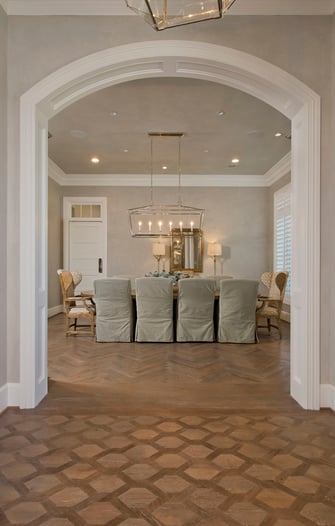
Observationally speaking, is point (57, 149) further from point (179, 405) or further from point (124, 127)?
point (179, 405)

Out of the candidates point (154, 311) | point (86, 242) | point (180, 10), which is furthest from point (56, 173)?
point (180, 10)

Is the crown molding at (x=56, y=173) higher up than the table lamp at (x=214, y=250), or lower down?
higher up

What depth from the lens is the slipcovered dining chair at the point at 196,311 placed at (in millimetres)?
4883

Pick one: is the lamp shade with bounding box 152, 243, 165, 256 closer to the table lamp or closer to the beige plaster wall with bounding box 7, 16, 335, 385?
the table lamp

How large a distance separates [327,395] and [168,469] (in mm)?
1457

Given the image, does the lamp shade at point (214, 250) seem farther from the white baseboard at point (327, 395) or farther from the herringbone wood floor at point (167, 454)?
the white baseboard at point (327, 395)

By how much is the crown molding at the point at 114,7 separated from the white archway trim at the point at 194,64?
319 mm

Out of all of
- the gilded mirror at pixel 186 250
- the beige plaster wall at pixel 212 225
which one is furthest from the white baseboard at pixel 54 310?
the gilded mirror at pixel 186 250

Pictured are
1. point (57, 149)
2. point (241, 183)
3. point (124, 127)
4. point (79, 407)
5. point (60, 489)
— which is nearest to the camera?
point (60, 489)

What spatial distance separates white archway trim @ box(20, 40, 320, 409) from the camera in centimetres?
270

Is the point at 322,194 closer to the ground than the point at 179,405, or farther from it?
farther from it

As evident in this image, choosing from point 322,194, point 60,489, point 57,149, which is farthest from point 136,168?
point 60,489

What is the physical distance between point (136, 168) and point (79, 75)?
476 centimetres

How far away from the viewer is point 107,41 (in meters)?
2.78
